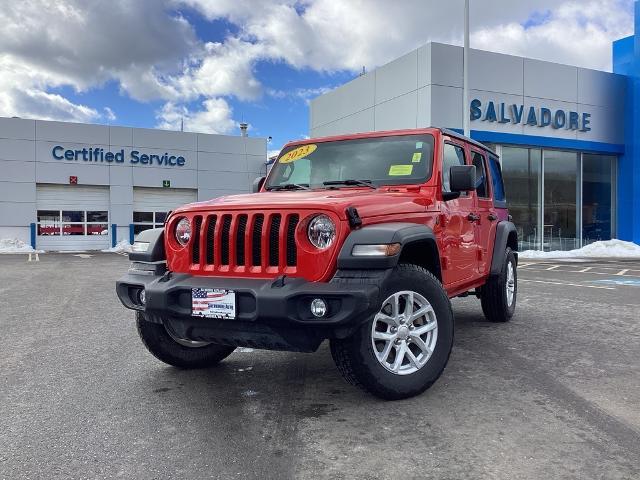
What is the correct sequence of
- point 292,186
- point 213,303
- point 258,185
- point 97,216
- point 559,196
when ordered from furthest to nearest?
point 97,216, point 559,196, point 258,185, point 292,186, point 213,303

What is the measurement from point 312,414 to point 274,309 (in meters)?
0.79

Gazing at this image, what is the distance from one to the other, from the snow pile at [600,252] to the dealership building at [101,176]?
16.4 m

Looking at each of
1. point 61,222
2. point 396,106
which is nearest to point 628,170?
point 396,106

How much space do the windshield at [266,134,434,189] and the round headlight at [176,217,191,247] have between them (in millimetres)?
1226

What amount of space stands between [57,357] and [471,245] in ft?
13.0

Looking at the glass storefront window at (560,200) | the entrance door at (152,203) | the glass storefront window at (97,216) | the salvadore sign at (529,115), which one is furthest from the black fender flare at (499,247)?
the glass storefront window at (97,216)

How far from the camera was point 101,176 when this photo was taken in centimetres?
2795

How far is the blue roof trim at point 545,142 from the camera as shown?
65.0 ft

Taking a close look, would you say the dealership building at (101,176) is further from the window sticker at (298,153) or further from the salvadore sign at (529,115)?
the window sticker at (298,153)

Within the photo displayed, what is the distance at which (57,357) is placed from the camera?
5078mm

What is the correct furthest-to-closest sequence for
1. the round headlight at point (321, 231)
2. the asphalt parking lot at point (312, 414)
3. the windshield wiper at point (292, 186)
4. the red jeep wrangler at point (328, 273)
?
1. the windshield wiper at point (292, 186)
2. the round headlight at point (321, 231)
3. the red jeep wrangler at point (328, 273)
4. the asphalt parking lot at point (312, 414)

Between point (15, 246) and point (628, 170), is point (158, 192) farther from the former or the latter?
point (628, 170)

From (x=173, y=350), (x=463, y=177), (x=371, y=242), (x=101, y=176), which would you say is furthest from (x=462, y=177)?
(x=101, y=176)

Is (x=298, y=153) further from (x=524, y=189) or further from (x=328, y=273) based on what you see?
(x=524, y=189)
